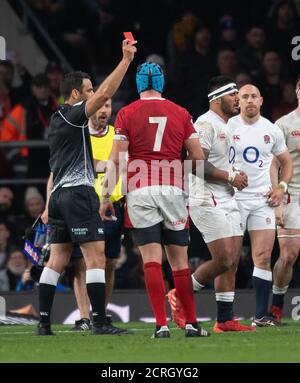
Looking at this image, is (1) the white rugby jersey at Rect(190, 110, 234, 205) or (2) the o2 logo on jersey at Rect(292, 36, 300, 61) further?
(2) the o2 logo on jersey at Rect(292, 36, 300, 61)

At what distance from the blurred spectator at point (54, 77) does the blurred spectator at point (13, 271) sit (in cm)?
237

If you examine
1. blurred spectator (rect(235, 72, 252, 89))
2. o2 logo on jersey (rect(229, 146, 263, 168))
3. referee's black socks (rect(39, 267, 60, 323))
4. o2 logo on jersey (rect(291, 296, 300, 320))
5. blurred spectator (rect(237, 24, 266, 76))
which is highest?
blurred spectator (rect(237, 24, 266, 76))

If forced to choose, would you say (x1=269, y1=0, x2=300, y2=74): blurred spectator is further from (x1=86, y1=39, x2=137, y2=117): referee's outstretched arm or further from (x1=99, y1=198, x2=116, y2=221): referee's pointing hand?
(x1=86, y1=39, x2=137, y2=117): referee's outstretched arm

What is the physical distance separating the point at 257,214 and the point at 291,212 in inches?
28.4

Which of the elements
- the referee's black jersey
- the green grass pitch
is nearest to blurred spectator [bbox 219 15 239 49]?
the green grass pitch

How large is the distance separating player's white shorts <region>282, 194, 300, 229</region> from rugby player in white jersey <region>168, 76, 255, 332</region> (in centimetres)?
152

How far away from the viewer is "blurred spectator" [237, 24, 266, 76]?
19.3 meters

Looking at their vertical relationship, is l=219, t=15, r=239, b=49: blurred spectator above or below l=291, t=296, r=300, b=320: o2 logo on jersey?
above

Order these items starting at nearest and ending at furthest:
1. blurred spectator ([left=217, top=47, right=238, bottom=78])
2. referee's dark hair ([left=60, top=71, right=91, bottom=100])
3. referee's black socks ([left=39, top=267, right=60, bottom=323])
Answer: referee's black socks ([left=39, top=267, right=60, bottom=323]) < referee's dark hair ([left=60, top=71, right=91, bottom=100]) < blurred spectator ([left=217, top=47, right=238, bottom=78])

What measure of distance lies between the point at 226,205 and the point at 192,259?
5139mm

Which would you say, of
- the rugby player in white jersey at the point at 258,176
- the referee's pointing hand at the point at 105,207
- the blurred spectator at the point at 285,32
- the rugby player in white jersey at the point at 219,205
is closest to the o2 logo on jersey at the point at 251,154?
the rugby player in white jersey at the point at 258,176

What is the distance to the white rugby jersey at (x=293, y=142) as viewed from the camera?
13852 mm

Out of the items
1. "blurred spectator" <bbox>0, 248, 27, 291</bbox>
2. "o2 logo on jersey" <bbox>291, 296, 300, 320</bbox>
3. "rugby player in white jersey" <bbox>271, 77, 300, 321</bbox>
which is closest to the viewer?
"rugby player in white jersey" <bbox>271, 77, 300, 321</bbox>

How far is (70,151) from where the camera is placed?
11.7 metres
